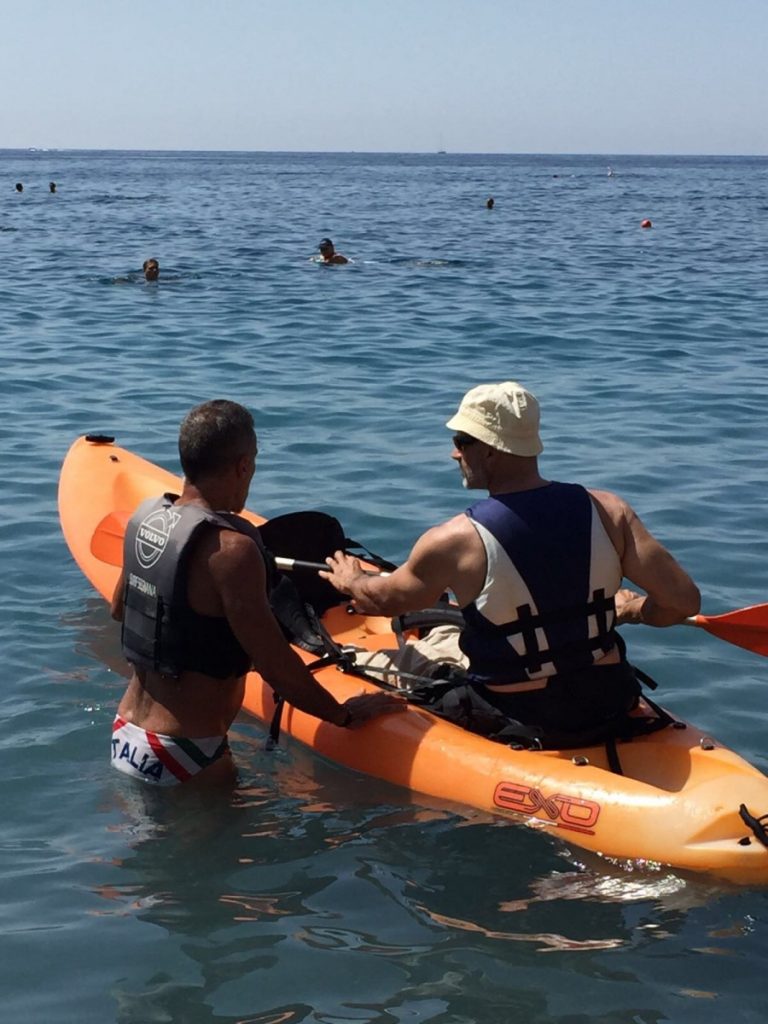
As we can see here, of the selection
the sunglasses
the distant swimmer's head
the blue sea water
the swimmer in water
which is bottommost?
the blue sea water

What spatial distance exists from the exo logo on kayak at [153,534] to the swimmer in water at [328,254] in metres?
17.4

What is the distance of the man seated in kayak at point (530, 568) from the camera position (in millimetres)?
4453

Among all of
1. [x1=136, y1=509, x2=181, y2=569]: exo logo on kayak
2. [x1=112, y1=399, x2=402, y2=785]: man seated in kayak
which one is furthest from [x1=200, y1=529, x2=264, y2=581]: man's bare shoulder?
[x1=136, y1=509, x2=181, y2=569]: exo logo on kayak

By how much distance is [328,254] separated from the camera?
21.7m

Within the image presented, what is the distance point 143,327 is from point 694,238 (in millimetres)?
16299

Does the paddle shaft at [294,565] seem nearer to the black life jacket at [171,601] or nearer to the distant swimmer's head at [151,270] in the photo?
the black life jacket at [171,601]

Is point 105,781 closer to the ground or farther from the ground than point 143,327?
closer to the ground

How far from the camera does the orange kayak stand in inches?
172

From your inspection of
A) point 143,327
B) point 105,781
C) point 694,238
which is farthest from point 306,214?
point 105,781

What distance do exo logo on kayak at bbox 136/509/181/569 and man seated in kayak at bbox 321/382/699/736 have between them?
29.9 inches

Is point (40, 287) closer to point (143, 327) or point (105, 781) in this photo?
point (143, 327)

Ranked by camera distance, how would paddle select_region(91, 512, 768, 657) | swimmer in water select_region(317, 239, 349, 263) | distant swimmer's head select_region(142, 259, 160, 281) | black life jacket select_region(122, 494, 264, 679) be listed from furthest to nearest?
1. swimmer in water select_region(317, 239, 349, 263)
2. distant swimmer's head select_region(142, 259, 160, 281)
3. paddle select_region(91, 512, 768, 657)
4. black life jacket select_region(122, 494, 264, 679)

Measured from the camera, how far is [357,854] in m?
4.76

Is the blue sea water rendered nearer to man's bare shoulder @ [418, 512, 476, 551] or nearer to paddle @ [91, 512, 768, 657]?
paddle @ [91, 512, 768, 657]
